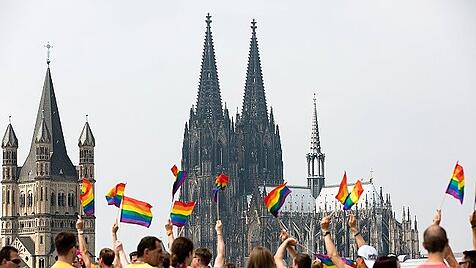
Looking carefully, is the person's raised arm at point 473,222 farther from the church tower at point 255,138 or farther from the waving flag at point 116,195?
the church tower at point 255,138

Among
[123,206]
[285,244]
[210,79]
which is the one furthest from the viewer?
[210,79]

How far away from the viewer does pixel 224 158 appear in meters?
131

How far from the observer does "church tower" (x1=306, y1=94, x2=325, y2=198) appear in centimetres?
13738

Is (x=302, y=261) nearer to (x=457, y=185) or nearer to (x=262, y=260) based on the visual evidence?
(x=262, y=260)

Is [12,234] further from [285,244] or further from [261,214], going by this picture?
[285,244]

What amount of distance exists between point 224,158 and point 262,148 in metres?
4.50

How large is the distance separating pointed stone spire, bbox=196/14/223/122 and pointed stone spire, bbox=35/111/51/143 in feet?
44.9

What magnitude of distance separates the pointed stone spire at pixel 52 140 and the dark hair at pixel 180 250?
4300 inches

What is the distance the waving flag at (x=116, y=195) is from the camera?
23975mm

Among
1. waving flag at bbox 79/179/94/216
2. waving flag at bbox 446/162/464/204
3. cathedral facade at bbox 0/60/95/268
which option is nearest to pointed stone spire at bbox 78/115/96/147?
cathedral facade at bbox 0/60/95/268

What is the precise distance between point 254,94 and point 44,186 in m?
22.0

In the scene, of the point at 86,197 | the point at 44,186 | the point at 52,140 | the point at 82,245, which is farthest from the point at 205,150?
the point at 82,245

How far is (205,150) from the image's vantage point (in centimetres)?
12875

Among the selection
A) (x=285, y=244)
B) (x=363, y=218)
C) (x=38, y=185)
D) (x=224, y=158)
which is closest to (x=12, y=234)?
(x=38, y=185)
